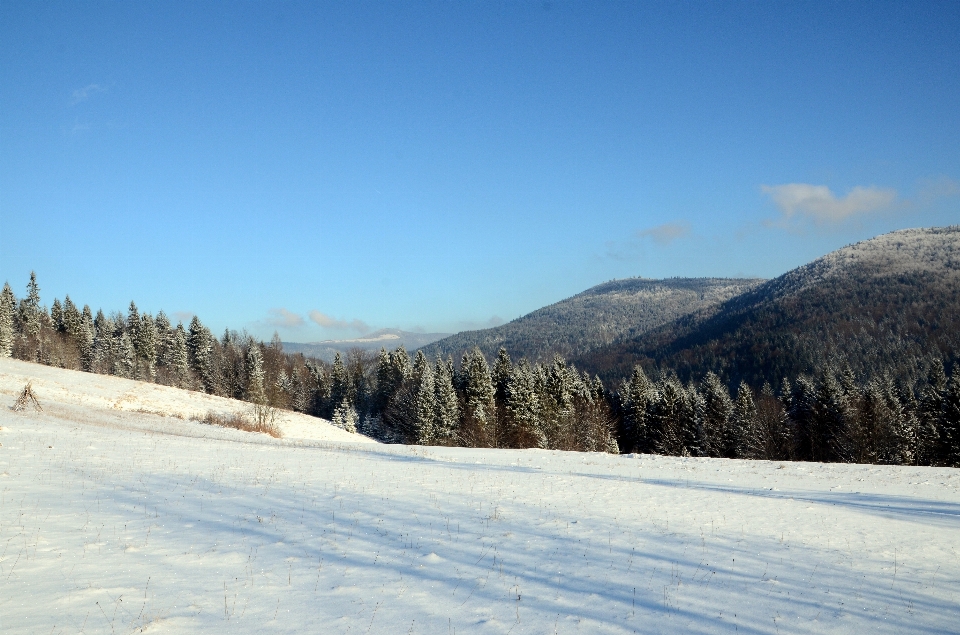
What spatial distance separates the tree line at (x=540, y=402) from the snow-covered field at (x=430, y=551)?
39.6m

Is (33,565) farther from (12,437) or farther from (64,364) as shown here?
(64,364)

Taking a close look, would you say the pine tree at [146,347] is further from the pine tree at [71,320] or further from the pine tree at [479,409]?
the pine tree at [479,409]

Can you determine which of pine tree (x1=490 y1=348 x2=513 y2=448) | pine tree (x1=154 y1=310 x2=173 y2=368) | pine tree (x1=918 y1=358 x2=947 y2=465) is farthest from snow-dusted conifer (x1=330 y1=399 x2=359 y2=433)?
pine tree (x1=918 y1=358 x2=947 y2=465)

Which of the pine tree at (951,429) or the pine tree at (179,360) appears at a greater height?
the pine tree at (179,360)

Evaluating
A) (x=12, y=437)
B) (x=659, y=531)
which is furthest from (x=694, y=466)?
(x=12, y=437)

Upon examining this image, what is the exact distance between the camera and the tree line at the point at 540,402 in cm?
5834

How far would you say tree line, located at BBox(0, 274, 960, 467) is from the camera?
2297 inches

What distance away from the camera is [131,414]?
129 ft

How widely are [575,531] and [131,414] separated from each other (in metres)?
39.1

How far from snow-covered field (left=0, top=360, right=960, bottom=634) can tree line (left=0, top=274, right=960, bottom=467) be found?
1558 inches

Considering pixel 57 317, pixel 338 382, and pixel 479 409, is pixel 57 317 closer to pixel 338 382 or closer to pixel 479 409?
pixel 338 382

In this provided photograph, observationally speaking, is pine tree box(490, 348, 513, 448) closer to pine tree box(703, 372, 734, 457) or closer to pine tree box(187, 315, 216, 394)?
pine tree box(703, 372, 734, 457)

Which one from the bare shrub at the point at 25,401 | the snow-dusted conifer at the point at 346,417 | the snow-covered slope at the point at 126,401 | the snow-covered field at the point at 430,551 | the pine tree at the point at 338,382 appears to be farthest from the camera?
the pine tree at the point at 338,382

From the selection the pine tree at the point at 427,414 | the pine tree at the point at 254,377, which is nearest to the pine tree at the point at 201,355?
the pine tree at the point at 254,377
